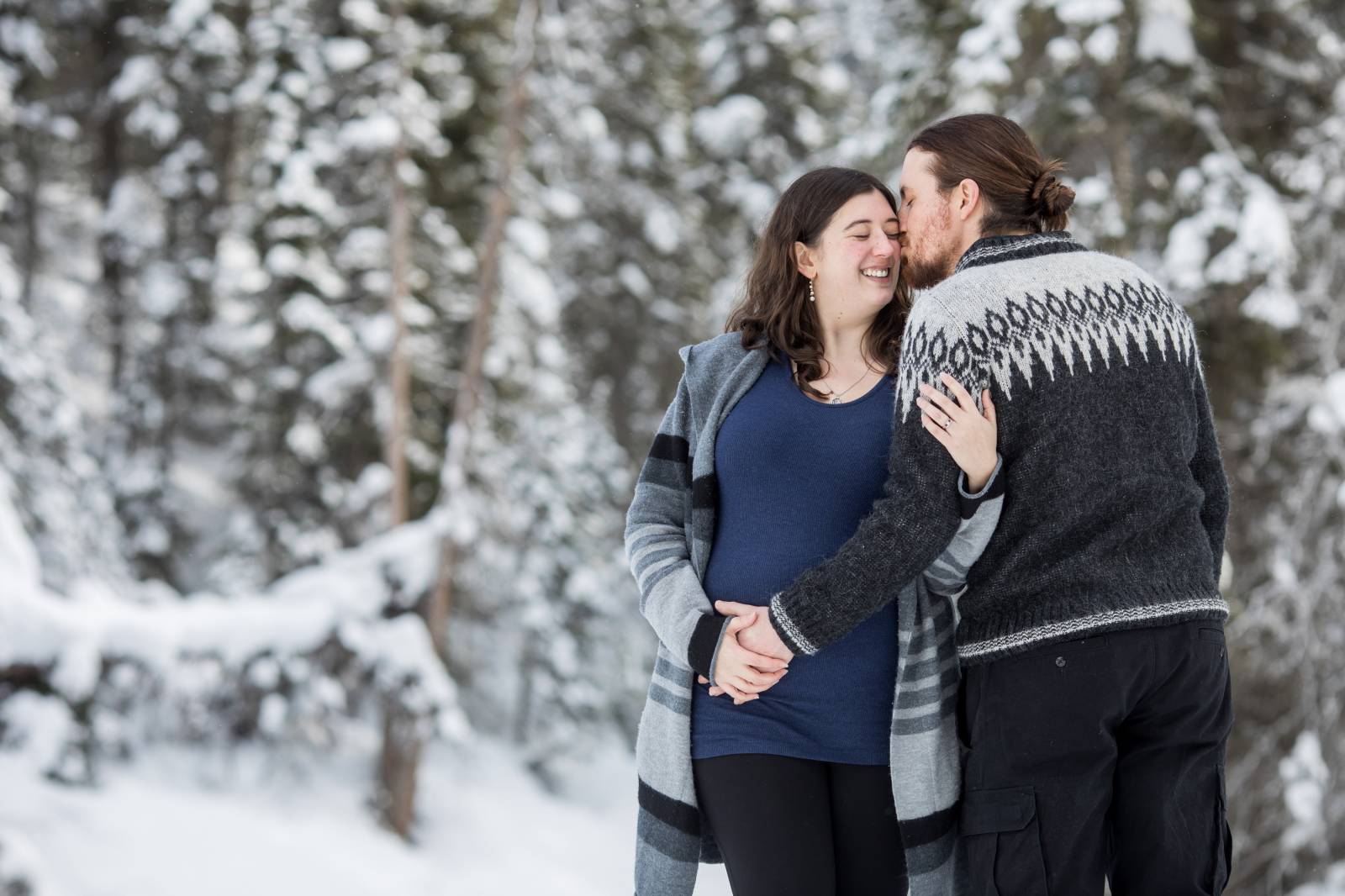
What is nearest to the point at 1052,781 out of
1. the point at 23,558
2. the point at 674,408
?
the point at 674,408

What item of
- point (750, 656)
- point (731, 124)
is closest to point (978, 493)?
point (750, 656)

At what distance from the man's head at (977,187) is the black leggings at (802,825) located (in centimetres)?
113

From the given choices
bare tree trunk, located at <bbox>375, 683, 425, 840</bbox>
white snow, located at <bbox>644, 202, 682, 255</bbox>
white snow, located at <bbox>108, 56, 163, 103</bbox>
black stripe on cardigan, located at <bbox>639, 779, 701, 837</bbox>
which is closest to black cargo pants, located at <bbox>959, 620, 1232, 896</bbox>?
black stripe on cardigan, located at <bbox>639, 779, 701, 837</bbox>

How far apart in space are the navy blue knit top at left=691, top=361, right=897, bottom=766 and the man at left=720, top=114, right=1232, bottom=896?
0.18m

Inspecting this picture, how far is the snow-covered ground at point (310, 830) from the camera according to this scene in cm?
731

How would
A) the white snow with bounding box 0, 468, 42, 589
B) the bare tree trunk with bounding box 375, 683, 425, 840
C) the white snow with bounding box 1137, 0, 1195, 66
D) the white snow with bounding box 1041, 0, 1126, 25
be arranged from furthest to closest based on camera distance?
the bare tree trunk with bounding box 375, 683, 425, 840 < the white snow with bounding box 1137, 0, 1195, 66 < the white snow with bounding box 1041, 0, 1126, 25 < the white snow with bounding box 0, 468, 42, 589

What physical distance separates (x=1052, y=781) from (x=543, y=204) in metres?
10.1

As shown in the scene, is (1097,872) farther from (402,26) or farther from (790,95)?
(790,95)

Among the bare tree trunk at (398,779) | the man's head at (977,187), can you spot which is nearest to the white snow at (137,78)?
the bare tree trunk at (398,779)

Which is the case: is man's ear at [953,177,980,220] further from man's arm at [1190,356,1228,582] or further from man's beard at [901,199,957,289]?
man's arm at [1190,356,1228,582]

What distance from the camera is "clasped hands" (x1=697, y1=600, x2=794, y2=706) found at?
2475 millimetres

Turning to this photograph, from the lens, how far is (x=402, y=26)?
35.6ft

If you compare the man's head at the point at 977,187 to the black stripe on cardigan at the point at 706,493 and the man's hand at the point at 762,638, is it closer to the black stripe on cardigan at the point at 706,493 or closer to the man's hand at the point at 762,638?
the black stripe on cardigan at the point at 706,493

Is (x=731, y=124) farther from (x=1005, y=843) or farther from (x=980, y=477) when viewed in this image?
(x=1005, y=843)
